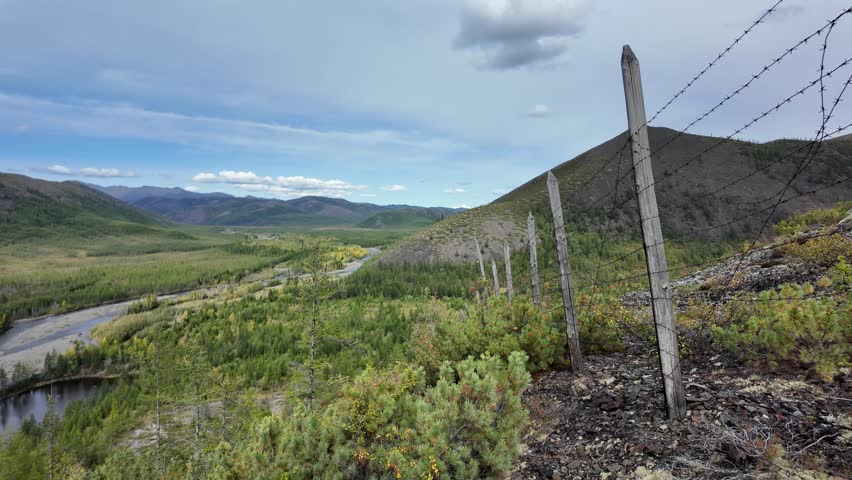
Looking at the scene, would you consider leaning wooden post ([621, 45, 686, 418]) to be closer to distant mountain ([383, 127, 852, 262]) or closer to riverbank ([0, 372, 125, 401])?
distant mountain ([383, 127, 852, 262])

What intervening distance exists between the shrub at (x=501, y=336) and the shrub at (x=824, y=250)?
25.6 feet

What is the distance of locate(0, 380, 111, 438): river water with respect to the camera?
3027 centimetres

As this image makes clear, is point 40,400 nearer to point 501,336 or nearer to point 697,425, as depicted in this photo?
point 501,336

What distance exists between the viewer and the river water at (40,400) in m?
30.3

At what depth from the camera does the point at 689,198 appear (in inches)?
2127

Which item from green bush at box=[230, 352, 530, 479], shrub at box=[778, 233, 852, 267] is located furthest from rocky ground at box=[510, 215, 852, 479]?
shrub at box=[778, 233, 852, 267]

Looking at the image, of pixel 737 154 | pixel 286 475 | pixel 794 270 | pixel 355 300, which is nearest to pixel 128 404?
pixel 355 300

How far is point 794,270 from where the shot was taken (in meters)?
12.1

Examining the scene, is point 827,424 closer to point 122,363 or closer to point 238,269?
point 122,363

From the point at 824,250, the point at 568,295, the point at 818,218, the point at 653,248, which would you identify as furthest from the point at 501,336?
the point at 818,218

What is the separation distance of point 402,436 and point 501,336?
5689 mm

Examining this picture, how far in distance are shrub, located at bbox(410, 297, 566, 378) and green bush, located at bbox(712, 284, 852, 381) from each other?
3.46 meters

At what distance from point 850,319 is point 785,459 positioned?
11.1 feet

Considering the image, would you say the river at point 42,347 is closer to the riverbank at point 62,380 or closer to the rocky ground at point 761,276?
the riverbank at point 62,380
